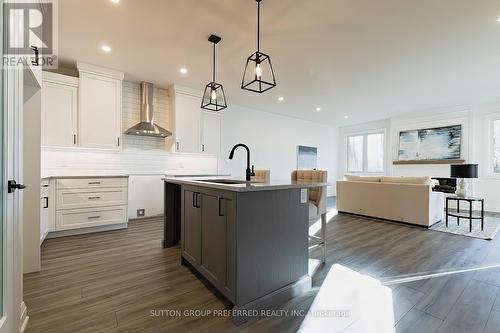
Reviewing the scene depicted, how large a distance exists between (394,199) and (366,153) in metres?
4.36

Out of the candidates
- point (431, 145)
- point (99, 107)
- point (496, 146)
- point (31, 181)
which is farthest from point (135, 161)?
point (496, 146)

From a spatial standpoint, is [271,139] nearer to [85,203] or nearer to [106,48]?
[106,48]

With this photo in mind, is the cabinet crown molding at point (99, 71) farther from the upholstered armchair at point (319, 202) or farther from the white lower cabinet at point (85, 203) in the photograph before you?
the upholstered armchair at point (319, 202)

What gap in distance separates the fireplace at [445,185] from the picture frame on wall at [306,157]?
347 centimetres

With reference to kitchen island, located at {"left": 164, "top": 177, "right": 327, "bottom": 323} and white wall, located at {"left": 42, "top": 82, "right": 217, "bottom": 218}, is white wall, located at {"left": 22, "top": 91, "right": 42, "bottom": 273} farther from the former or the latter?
white wall, located at {"left": 42, "top": 82, "right": 217, "bottom": 218}

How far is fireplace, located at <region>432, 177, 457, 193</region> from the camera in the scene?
5.87 m

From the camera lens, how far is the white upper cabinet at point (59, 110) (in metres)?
3.63

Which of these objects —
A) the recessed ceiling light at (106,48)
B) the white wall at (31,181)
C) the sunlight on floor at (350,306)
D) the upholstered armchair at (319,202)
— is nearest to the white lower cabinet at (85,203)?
the white wall at (31,181)

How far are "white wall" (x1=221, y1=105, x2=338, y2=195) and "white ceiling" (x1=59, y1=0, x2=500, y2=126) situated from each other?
142 centimetres

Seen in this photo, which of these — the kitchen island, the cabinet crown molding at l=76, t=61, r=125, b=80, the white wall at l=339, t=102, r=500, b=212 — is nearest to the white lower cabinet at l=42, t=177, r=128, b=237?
the cabinet crown molding at l=76, t=61, r=125, b=80

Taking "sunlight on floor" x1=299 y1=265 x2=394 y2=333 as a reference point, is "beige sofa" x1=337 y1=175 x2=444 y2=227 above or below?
above

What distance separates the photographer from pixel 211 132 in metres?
5.38

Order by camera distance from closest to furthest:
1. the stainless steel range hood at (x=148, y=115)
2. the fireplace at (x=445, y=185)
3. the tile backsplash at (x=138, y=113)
Answer: 1. the stainless steel range hood at (x=148, y=115)
2. the tile backsplash at (x=138, y=113)
3. the fireplace at (x=445, y=185)

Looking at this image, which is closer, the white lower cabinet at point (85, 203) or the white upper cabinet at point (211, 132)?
the white lower cabinet at point (85, 203)
